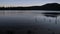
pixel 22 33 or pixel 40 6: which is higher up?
pixel 22 33

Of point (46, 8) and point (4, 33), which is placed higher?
point (4, 33)

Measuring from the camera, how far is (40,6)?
85625 mm

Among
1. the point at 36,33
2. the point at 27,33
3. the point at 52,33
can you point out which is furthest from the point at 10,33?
the point at 52,33

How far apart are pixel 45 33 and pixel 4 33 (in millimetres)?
3424

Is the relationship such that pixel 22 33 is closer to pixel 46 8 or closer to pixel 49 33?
pixel 49 33

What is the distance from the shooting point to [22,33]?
27.9ft

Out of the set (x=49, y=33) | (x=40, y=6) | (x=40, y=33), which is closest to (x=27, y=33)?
(x=40, y=33)

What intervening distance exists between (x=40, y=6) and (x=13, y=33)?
78600 mm

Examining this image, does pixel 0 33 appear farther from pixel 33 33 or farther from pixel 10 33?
pixel 33 33

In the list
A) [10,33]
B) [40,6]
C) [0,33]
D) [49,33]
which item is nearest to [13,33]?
[10,33]

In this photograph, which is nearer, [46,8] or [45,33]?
[45,33]

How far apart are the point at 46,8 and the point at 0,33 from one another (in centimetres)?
8196

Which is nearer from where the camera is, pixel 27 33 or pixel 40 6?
pixel 27 33

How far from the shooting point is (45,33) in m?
8.54
